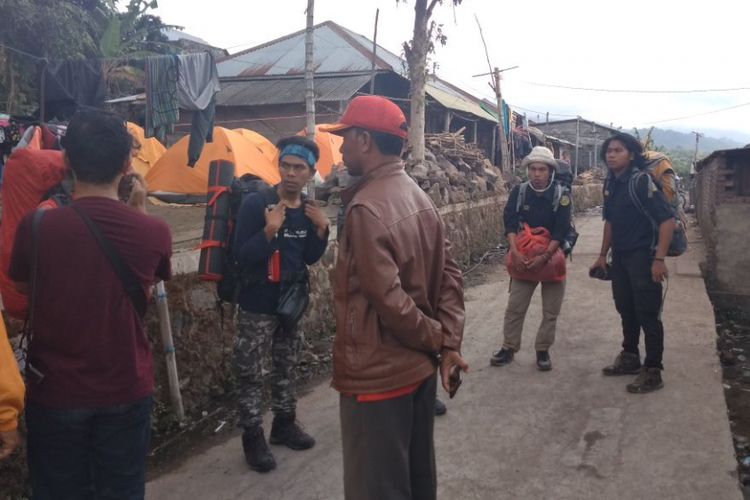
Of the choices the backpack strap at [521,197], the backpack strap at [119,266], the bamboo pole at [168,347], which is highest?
the backpack strap at [521,197]

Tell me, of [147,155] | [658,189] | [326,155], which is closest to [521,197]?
[658,189]

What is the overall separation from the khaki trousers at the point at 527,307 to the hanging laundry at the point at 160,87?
513cm

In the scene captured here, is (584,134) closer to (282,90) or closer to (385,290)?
(282,90)

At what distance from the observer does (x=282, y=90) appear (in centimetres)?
1747

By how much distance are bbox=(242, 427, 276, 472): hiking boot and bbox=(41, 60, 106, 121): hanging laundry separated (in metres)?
5.65

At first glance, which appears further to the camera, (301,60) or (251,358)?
(301,60)


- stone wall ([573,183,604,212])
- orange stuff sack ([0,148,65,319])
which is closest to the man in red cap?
orange stuff sack ([0,148,65,319])

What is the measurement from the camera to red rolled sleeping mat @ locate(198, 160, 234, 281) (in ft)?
11.8

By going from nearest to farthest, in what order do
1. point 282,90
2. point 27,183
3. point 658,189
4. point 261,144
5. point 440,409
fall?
point 27,183, point 440,409, point 658,189, point 261,144, point 282,90

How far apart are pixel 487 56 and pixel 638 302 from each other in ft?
53.9

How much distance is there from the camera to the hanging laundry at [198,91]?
783 centimetres

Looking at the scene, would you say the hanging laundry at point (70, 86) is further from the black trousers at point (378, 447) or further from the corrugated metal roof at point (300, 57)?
the corrugated metal roof at point (300, 57)

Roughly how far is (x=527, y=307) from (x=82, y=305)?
379 centimetres

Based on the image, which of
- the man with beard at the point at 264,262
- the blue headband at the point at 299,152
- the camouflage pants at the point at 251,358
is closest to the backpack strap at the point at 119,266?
the man with beard at the point at 264,262
